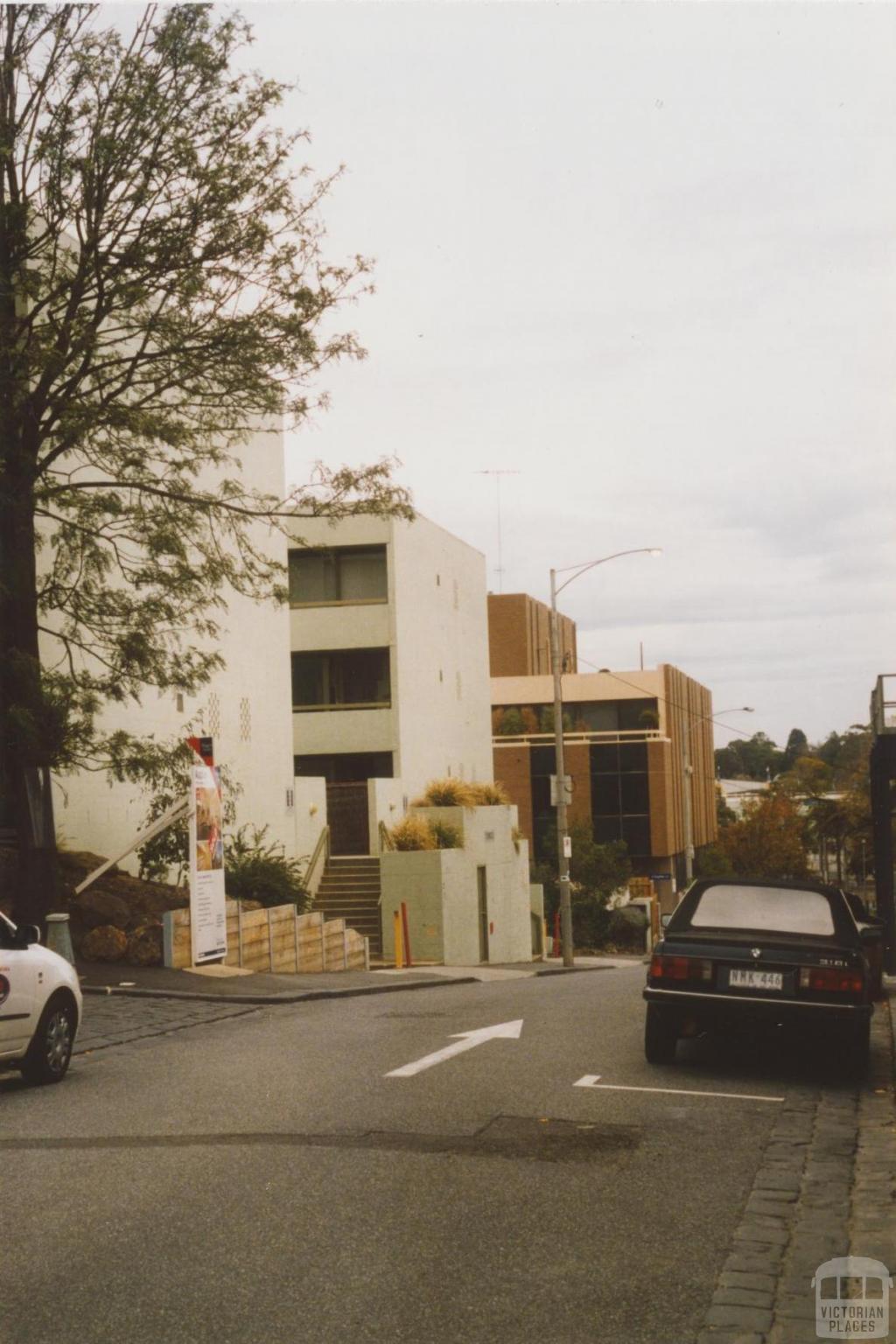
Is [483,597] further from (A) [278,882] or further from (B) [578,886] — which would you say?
(A) [278,882]

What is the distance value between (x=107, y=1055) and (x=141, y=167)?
1047 centimetres

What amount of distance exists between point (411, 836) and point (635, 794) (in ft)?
116

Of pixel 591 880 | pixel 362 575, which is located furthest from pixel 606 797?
pixel 362 575

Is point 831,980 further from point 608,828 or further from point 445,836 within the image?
point 608,828

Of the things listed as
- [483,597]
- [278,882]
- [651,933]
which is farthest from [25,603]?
[651,933]

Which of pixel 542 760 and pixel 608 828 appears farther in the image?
pixel 542 760

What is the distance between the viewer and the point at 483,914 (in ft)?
133

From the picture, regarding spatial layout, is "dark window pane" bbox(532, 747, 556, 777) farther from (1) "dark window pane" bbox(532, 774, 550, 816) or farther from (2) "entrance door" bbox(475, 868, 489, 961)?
(2) "entrance door" bbox(475, 868, 489, 961)

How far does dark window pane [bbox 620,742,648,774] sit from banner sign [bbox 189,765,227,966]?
169ft

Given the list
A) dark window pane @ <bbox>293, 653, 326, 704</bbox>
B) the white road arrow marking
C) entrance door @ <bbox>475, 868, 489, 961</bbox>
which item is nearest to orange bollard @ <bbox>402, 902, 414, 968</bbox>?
entrance door @ <bbox>475, 868, 489, 961</bbox>

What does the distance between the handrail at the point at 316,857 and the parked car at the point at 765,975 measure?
23838mm

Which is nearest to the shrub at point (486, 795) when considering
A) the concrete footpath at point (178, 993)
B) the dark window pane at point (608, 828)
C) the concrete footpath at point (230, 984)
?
the concrete footpath at point (230, 984)

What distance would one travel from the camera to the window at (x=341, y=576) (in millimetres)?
44969

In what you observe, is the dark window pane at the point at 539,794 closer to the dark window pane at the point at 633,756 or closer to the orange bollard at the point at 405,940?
the dark window pane at the point at 633,756
